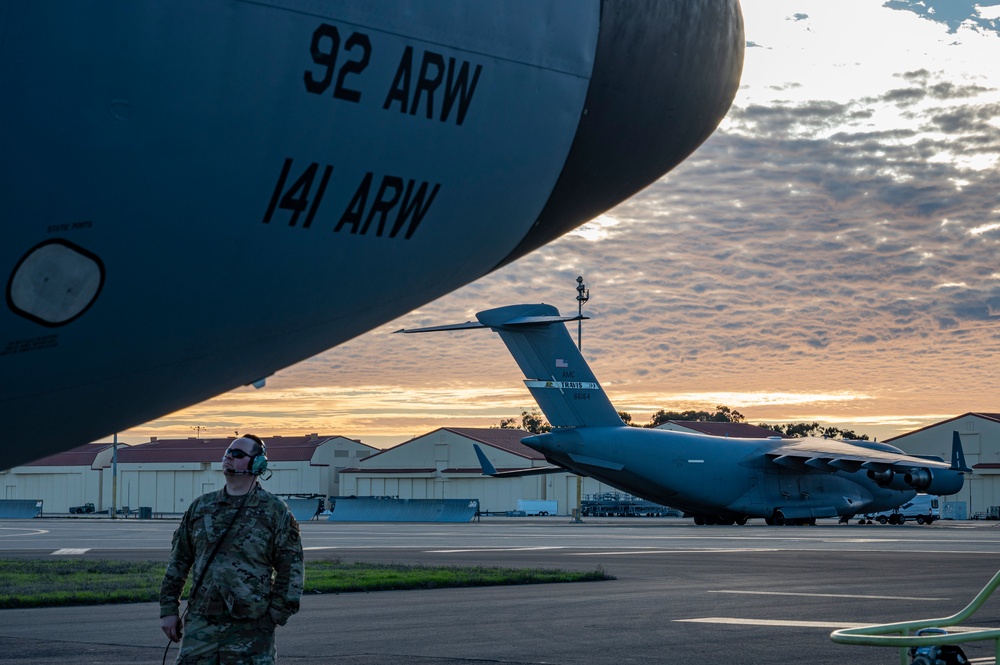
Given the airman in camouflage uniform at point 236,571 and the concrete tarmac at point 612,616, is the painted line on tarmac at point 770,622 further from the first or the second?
the airman in camouflage uniform at point 236,571

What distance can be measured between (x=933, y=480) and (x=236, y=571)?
147 feet

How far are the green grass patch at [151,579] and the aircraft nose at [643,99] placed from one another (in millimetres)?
14049

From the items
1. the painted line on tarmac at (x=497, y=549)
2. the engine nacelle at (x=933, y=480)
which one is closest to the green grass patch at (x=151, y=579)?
the painted line on tarmac at (x=497, y=549)

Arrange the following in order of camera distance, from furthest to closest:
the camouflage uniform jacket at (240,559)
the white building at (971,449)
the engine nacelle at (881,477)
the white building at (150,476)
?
the white building at (150,476), the white building at (971,449), the engine nacelle at (881,477), the camouflage uniform jacket at (240,559)

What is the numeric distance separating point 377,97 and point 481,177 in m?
0.58

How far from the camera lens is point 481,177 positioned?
13.8ft

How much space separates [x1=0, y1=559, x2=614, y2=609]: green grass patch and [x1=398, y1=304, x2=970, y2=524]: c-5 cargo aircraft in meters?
17.5

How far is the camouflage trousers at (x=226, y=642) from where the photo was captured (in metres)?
6.18

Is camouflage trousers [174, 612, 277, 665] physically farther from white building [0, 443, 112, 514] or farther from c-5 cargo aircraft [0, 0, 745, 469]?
white building [0, 443, 112, 514]

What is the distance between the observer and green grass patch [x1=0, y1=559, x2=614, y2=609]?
1731 cm

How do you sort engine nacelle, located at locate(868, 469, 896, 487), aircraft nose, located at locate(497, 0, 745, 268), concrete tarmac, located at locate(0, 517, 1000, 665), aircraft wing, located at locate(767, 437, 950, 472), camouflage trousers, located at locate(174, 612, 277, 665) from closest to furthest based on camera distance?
1. aircraft nose, located at locate(497, 0, 745, 268)
2. camouflage trousers, located at locate(174, 612, 277, 665)
3. concrete tarmac, located at locate(0, 517, 1000, 665)
4. aircraft wing, located at locate(767, 437, 950, 472)
5. engine nacelle, located at locate(868, 469, 896, 487)

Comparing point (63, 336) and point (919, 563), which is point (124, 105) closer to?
point (63, 336)

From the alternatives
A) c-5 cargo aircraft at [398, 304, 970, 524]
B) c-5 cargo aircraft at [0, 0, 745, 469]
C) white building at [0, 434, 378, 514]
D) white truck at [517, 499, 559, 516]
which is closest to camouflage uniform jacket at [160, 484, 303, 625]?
c-5 cargo aircraft at [0, 0, 745, 469]

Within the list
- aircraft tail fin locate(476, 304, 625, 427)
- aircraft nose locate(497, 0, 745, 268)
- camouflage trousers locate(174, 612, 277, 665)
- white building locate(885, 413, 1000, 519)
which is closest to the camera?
aircraft nose locate(497, 0, 745, 268)
